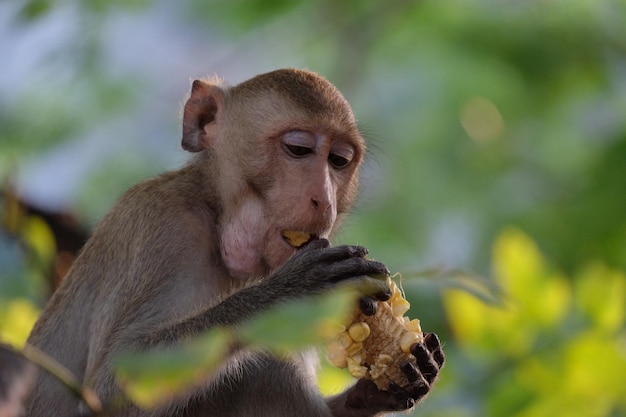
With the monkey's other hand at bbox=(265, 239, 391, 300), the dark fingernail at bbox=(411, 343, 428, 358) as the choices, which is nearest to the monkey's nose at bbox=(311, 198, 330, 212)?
the monkey's other hand at bbox=(265, 239, 391, 300)

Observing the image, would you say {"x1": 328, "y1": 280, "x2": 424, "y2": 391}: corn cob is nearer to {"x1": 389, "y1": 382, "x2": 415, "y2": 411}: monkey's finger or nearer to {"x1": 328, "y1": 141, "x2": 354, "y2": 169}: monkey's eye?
{"x1": 389, "y1": 382, "x2": 415, "y2": 411}: monkey's finger

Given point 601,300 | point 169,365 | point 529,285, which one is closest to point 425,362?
point 529,285

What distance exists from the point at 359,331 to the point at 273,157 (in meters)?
1.00

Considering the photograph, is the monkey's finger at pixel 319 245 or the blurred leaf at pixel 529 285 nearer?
the monkey's finger at pixel 319 245

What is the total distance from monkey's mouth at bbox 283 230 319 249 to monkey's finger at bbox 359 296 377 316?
62 centimetres

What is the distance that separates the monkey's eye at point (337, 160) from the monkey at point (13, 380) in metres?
1.92

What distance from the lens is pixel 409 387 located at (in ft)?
12.0

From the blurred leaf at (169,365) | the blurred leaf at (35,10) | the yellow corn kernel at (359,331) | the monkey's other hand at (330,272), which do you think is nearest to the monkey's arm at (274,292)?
the monkey's other hand at (330,272)

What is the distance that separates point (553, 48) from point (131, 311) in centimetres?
539

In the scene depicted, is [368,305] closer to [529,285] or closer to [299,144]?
[299,144]

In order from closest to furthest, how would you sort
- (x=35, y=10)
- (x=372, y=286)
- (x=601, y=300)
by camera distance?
(x=372, y=286) < (x=601, y=300) < (x=35, y=10)

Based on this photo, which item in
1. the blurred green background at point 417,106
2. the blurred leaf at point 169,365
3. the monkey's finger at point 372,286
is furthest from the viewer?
the blurred green background at point 417,106

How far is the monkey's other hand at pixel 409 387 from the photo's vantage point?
11.9 feet

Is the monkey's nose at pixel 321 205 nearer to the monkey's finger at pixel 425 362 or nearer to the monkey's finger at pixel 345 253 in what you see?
the monkey's finger at pixel 345 253
